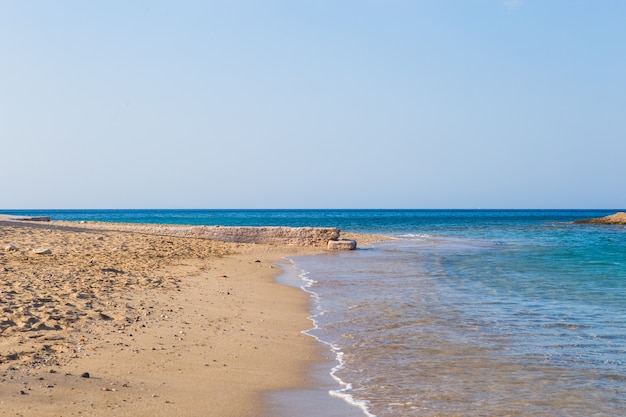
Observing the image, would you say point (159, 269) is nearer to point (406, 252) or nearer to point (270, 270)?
point (270, 270)

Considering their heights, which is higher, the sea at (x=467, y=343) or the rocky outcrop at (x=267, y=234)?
the rocky outcrop at (x=267, y=234)

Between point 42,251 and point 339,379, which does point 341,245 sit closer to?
point 42,251

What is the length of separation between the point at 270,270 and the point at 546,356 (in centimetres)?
981

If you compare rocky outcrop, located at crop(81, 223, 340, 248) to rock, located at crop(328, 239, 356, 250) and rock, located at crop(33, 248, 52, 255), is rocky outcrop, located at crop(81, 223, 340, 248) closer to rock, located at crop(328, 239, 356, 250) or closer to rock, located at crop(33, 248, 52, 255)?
rock, located at crop(328, 239, 356, 250)

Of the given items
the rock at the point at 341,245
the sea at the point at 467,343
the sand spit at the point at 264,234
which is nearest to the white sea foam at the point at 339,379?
the sea at the point at 467,343

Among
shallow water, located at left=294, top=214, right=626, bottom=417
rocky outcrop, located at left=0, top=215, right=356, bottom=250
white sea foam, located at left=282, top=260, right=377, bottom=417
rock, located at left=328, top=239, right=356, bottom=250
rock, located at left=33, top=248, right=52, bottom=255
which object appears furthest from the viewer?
rocky outcrop, located at left=0, top=215, right=356, bottom=250

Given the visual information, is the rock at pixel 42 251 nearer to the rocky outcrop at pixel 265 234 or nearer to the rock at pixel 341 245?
the rocky outcrop at pixel 265 234

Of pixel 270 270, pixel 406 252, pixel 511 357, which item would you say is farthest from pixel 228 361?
pixel 406 252

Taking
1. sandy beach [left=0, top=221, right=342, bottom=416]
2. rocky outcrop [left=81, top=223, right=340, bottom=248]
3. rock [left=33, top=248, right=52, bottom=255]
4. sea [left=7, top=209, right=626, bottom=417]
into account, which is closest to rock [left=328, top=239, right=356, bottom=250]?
rocky outcrop [left=81, top=223, right=340, bottom=248]

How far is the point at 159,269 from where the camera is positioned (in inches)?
527

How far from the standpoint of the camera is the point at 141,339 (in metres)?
6.70

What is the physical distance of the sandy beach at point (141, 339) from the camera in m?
4.72

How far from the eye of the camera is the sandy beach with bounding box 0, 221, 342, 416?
4.72m

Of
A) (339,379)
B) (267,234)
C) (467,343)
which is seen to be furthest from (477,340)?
(267,234)
